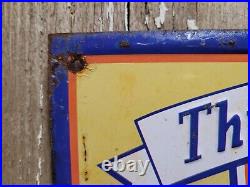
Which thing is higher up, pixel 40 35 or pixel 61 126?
pixel 40 35

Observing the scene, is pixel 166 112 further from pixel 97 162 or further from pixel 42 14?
pixel 42 14

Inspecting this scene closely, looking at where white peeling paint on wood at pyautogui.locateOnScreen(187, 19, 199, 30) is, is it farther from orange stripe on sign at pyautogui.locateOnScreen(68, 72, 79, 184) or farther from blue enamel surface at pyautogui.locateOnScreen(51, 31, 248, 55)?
orange stripe on sign at pyautogui.locateOnScreen(68, 72, 79, 184)

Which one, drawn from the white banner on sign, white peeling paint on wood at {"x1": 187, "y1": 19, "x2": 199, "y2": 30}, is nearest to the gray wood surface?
white peeling paint on wood at {"x1": 187, "y1": 19, "x2": 199, "y2": 30}

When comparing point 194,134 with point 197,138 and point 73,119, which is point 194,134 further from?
point 73,119

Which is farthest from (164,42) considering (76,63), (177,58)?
(76,63)

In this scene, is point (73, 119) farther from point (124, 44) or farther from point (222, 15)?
point (222, 15)

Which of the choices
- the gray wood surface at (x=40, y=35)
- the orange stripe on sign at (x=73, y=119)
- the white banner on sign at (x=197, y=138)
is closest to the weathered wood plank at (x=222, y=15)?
the gray wood surface at (x=40, y=35)

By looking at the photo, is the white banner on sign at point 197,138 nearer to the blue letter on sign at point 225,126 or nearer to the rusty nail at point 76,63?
the blue letter on sign at point 225,126
